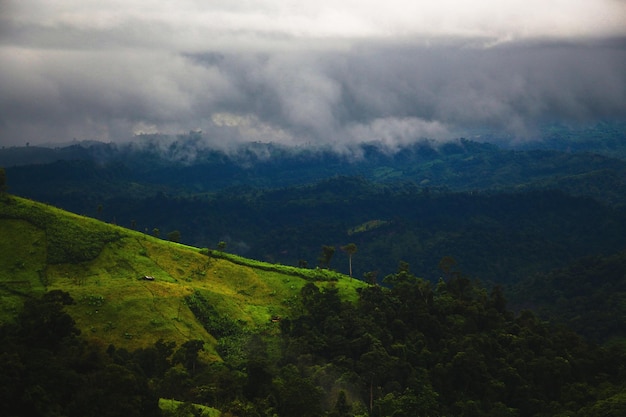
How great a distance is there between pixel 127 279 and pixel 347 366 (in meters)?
38.5

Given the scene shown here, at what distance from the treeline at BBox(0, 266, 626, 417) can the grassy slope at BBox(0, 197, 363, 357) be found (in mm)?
4683

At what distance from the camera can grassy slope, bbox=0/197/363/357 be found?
85875 millimetres

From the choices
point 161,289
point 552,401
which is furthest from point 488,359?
point 161,289

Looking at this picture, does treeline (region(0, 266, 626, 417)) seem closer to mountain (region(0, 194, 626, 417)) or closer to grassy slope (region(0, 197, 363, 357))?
mountain (region(0, 194, 626, 417))

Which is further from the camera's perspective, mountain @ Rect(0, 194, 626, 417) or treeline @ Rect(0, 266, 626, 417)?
mountain @ Rect(0, 194, 626, 417)

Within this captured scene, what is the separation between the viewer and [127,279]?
9794 cm

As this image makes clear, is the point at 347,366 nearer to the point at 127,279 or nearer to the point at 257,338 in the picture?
the point at 257,338

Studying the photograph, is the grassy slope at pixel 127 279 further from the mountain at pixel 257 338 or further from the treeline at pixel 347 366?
→ the treeline at pixel 347 366

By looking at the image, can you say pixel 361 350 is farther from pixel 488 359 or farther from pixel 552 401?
pixel 552 401

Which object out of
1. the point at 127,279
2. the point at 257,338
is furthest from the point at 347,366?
the point at 127,279

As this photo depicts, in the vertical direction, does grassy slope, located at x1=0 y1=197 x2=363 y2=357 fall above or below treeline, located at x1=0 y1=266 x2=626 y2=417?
above

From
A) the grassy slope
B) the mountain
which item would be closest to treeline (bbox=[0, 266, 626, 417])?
the mountain

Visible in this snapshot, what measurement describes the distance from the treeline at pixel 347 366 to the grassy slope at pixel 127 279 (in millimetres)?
4683

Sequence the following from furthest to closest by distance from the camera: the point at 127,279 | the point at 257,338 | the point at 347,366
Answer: the point at 127,279 → the point at 257,338 → the point at 347,366
